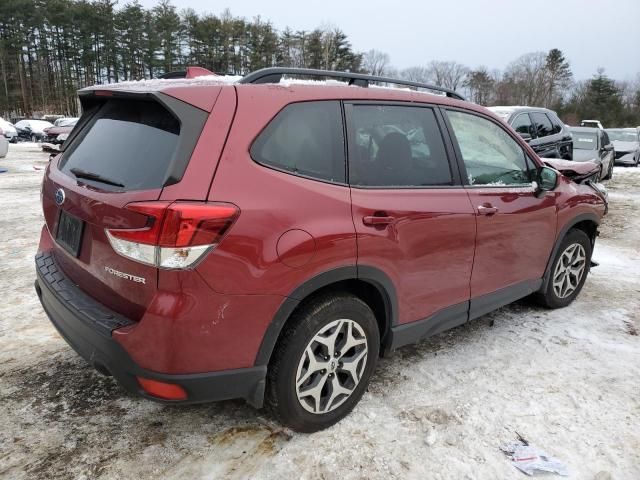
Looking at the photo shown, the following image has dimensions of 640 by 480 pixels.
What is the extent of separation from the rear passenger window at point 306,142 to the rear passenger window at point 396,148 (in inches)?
4.2

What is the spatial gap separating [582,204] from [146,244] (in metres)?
3.75

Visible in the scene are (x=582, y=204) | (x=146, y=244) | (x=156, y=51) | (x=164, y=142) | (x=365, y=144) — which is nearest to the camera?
(x=146, y=244)

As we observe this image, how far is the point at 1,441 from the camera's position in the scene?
2.48 metres

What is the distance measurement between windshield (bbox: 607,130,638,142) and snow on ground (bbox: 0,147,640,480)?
19.2 m

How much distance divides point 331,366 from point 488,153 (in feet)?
6.52

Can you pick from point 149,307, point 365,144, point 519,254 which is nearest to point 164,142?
point 149,307

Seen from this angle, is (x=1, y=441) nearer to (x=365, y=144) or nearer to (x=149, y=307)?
(x=149, y=307)

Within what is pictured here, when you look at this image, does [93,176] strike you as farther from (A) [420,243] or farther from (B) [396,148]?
(A) [420,243]

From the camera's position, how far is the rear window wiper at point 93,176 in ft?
7.32

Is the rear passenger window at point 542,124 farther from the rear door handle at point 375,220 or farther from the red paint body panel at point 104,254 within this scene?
the red paint body panel at point 104,254

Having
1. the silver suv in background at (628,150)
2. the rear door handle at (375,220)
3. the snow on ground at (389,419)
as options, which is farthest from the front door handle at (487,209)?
the silver suv in background at (628,150)

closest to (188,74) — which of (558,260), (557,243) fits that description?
(557,243)

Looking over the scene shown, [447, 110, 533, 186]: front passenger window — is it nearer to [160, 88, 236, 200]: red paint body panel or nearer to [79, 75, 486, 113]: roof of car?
[79, 75, 486, 113]: roof of car

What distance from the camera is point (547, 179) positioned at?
150 inches
